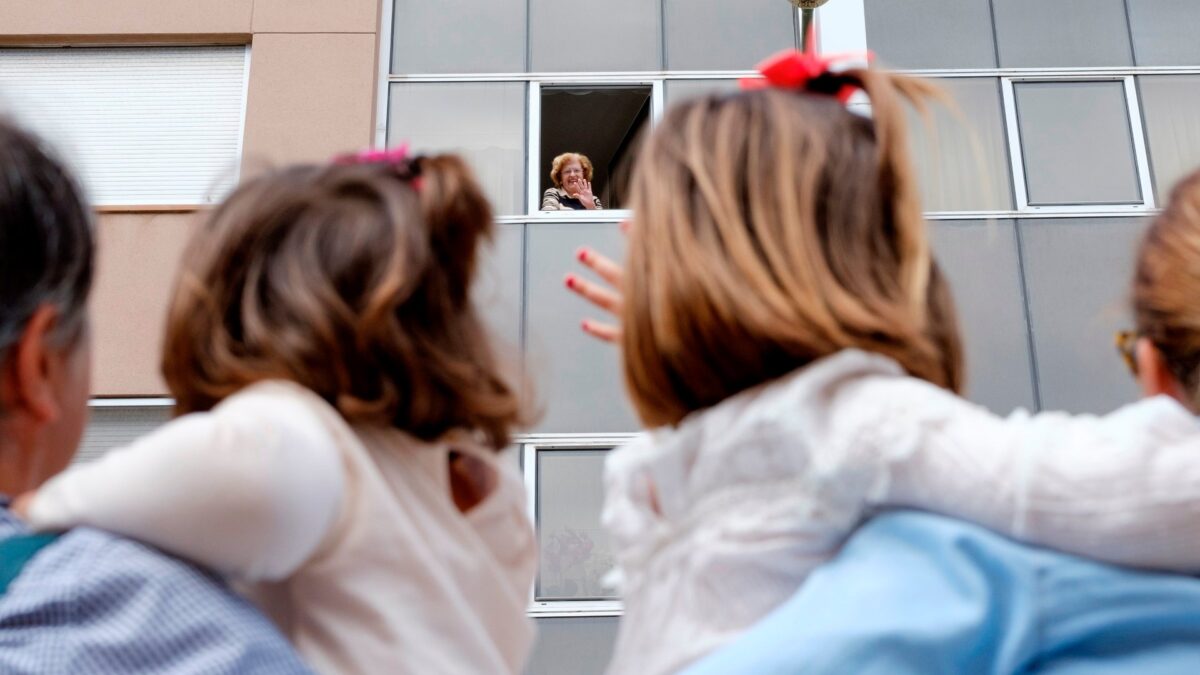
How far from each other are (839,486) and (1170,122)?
8058 mm

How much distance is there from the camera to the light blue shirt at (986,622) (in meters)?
1.03

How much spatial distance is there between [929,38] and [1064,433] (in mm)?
7812

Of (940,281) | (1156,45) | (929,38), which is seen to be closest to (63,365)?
(940,281)

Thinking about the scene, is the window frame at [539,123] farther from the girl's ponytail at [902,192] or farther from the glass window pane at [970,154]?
the girl's ponytail at [902,192]

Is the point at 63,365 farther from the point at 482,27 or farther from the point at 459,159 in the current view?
the point at 482,27

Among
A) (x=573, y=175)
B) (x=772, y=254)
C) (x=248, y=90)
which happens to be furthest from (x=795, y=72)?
(x=248, y=90)

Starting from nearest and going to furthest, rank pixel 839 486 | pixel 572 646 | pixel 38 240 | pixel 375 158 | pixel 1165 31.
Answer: pixel 839 486 < pixel 38 240 < pixel 375 158 < pixel 572 646 < pixel 1165 31

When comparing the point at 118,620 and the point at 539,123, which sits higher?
the point at 539,123

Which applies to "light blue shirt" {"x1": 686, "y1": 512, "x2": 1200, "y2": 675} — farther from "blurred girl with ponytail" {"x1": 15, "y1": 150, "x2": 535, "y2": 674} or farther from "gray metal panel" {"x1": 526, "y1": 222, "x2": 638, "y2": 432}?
"gray metal panel" {"x1": 526, "y1": 222, "x2": 638, "y2": 432}

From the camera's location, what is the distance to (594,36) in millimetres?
8500

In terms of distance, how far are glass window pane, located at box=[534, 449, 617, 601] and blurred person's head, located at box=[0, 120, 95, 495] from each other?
5929mm

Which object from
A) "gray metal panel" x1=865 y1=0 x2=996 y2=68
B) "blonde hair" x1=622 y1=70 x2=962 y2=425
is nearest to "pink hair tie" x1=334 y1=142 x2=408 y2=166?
"blonde hair" x1=622 y1=70 x2=962 y2=425

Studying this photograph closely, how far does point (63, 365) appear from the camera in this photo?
4.64 ft

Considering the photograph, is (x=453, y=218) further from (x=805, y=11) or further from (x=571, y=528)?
(x=805, y=11)
